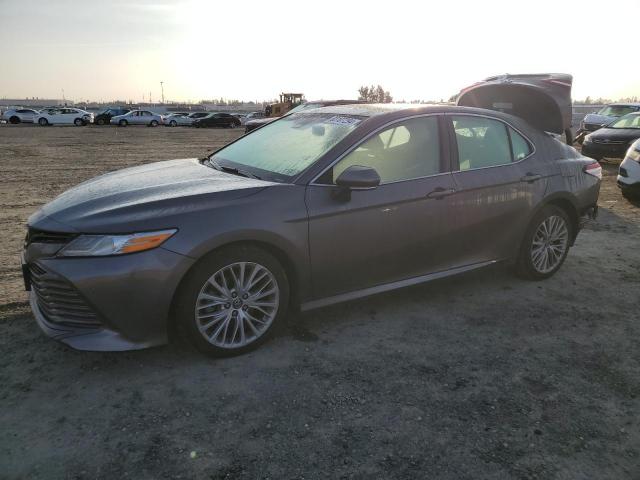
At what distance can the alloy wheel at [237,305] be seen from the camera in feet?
10.4

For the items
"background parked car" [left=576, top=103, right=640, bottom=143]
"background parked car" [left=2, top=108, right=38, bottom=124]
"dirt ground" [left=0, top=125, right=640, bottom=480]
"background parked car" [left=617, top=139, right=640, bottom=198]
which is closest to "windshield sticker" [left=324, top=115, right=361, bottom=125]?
"dirt ground" [left=0, top=125, right=640, bottom=480]

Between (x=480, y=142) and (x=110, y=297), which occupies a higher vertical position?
(x=480, y=142)

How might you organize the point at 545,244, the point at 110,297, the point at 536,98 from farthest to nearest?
the point at 536,98 → the point at 545,244 → the point at 110,297

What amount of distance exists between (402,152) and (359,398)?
192 cm

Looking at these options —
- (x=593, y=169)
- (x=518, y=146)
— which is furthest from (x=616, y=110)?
(x=518, y=146)

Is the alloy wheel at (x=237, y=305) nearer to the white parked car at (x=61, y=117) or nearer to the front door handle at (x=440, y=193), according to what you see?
the front door handle at (x=440, y=193)

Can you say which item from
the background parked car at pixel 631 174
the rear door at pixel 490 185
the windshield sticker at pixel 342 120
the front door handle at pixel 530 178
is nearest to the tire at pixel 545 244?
the rear door at pixel 490 185

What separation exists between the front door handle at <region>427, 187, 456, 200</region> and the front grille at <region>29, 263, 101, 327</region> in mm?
2486

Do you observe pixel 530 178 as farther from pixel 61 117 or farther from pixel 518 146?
pixel 61 117

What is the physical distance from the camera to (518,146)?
455 centimetres

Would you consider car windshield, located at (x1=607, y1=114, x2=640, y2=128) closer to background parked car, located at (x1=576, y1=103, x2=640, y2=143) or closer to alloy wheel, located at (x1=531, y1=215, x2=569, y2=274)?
background parked car, located at (x1=576, y1=103, x2=640, y2=143)

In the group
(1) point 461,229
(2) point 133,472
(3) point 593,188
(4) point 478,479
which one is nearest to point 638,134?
(3) point 593,188

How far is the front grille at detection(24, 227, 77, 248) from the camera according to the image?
2.96 m

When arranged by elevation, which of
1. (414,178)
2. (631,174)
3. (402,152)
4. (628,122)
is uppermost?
(628,122)
